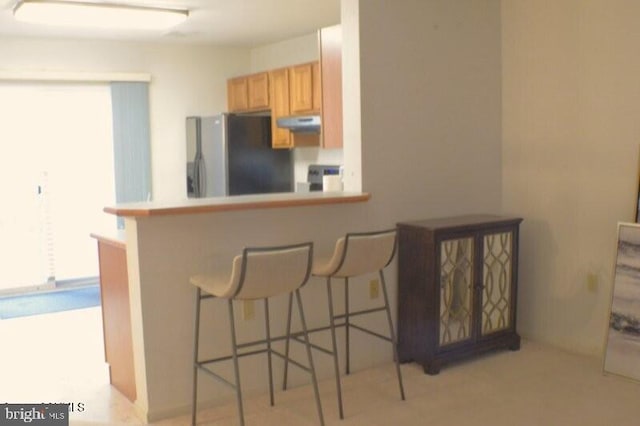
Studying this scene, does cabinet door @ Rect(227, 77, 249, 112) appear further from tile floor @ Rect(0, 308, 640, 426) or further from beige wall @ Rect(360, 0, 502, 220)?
tile floor @ Rect(0, 308, 640, 426)

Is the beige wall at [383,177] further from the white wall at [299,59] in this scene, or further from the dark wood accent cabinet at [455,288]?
the white wall at [299,59]

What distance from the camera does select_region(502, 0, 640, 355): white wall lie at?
376 centimetres

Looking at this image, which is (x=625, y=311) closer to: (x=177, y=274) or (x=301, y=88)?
(x=177, y=274)

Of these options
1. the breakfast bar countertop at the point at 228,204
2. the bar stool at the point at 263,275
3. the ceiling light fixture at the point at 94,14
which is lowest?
the bar stool at the point at 263,275

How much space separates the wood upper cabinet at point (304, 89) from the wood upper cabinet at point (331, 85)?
1220 millimetres

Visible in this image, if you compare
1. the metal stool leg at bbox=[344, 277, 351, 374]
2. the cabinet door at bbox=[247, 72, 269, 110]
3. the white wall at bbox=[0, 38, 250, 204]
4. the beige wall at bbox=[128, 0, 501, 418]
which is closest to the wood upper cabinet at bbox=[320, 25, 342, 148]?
the beige wall at bbox=[128, 0, 501, 418]

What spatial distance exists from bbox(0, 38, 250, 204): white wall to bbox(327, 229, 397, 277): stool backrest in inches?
141

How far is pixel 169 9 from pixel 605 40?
3.13 metres

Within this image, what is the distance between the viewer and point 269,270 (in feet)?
9.03

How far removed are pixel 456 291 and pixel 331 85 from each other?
62.5 inches

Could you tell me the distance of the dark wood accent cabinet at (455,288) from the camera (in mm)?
3743

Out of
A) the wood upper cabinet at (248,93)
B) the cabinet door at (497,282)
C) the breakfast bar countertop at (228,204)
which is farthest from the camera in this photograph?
the wood upper cabinet at (248,93)

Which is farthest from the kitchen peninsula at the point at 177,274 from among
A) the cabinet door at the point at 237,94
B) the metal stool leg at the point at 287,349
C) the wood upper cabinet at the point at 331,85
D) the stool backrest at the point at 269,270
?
the cabinet door at the point at 237,94

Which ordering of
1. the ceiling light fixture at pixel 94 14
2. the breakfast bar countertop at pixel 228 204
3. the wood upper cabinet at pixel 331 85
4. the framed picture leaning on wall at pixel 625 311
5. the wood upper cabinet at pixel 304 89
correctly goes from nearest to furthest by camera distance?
the breakfast bar countertop at pixel 228 204 < the framed picture leaning on wall at pixel 625 311 < the wood upper cabinet at pixel 331 85 < the ceiling light fixture at pixel 94 14 < the wood upper cabinet at pixel 304 89
